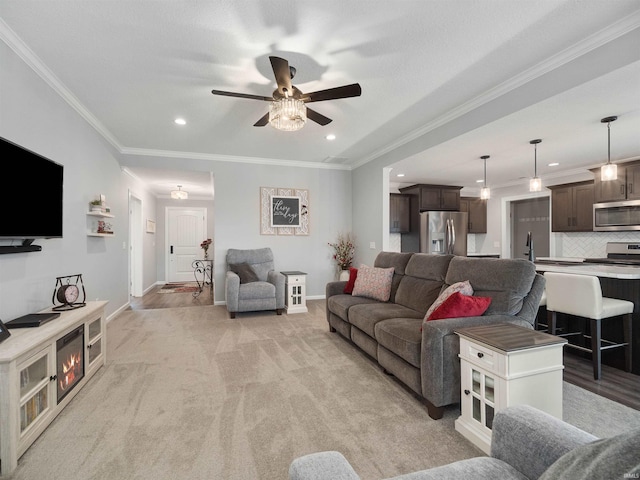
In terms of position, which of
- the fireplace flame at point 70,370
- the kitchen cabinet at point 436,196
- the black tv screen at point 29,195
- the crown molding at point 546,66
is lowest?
the fireplace flame at point 70,370

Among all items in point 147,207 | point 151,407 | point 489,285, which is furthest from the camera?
point 147,207

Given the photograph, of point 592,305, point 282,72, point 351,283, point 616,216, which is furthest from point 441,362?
point 616,216

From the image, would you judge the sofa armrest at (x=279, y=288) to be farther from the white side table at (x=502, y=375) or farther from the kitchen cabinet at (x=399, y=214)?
the white side table at (x=502, y=375)

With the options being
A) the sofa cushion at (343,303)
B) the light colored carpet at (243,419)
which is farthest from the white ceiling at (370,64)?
the light colored carpet at (243,419)

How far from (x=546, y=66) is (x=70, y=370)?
440 cm

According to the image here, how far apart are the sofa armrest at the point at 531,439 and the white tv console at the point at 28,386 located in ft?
7.41

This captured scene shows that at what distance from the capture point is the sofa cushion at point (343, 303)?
3413mm

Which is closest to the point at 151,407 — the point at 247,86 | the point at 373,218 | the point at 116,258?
the point at 247,86

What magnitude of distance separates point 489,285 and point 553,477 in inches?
75.9

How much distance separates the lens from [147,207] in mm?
7414

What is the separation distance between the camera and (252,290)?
476 centimetres

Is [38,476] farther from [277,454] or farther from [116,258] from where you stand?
[116,258]

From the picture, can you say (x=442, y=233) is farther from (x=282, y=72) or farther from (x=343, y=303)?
(x=282, y=72)

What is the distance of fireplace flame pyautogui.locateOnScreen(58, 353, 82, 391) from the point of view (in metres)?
2.22
